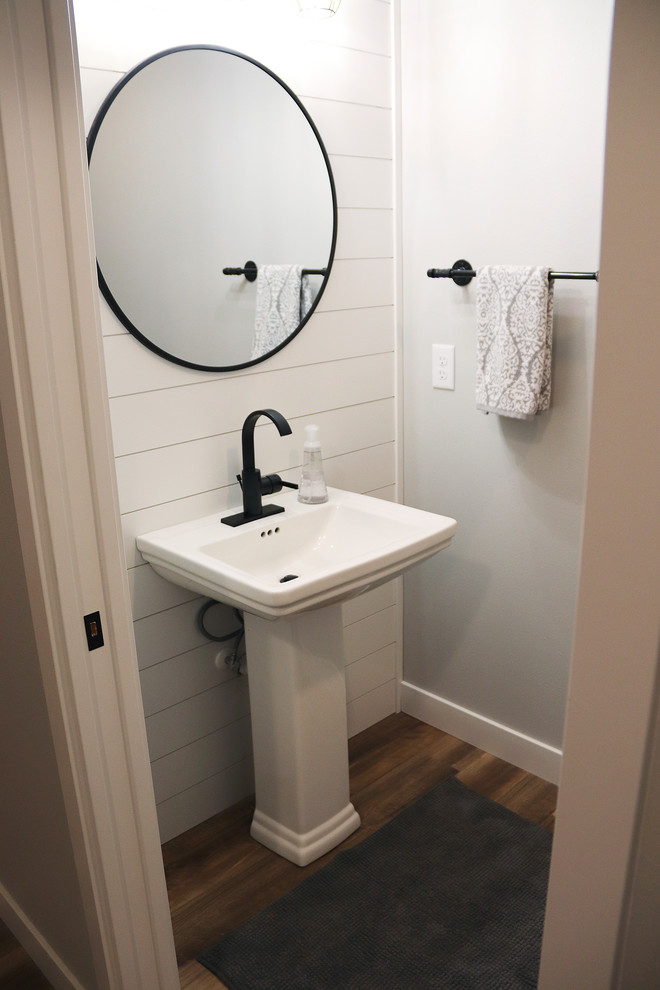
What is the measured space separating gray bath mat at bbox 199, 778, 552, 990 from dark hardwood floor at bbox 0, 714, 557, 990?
0.15 ft

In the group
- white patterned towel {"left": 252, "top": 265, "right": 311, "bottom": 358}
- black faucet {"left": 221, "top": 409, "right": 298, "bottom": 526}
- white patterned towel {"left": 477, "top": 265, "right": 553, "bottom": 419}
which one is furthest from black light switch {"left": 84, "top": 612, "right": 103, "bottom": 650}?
white patterned towel {"left": 477, "top": 265, "right": 553, "bottom": 419}

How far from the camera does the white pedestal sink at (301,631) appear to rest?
6.23ft

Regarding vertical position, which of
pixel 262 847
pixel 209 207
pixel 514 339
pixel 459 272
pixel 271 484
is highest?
pixel 209 207

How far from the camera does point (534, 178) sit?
6.64ft

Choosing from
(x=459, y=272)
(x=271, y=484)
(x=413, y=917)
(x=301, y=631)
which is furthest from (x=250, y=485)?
(x=413, y=917)

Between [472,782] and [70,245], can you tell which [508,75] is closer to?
[70,245]

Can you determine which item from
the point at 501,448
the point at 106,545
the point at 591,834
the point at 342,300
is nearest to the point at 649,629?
the point at 591,834

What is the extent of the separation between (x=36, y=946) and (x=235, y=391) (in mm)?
1370

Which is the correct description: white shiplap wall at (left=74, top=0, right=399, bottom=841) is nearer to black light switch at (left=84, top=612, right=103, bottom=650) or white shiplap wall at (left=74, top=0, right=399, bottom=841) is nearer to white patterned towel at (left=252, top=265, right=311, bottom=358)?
white patterned towel at (left=252, top=265, right=311, bottom=358)

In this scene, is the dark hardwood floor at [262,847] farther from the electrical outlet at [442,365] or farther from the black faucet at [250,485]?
the electrical outlet at [442,365]

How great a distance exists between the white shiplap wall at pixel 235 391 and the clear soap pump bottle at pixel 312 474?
108 mm

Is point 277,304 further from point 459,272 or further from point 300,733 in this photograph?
point 300,733

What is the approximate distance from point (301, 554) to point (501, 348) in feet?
2.42

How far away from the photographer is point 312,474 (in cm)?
217
